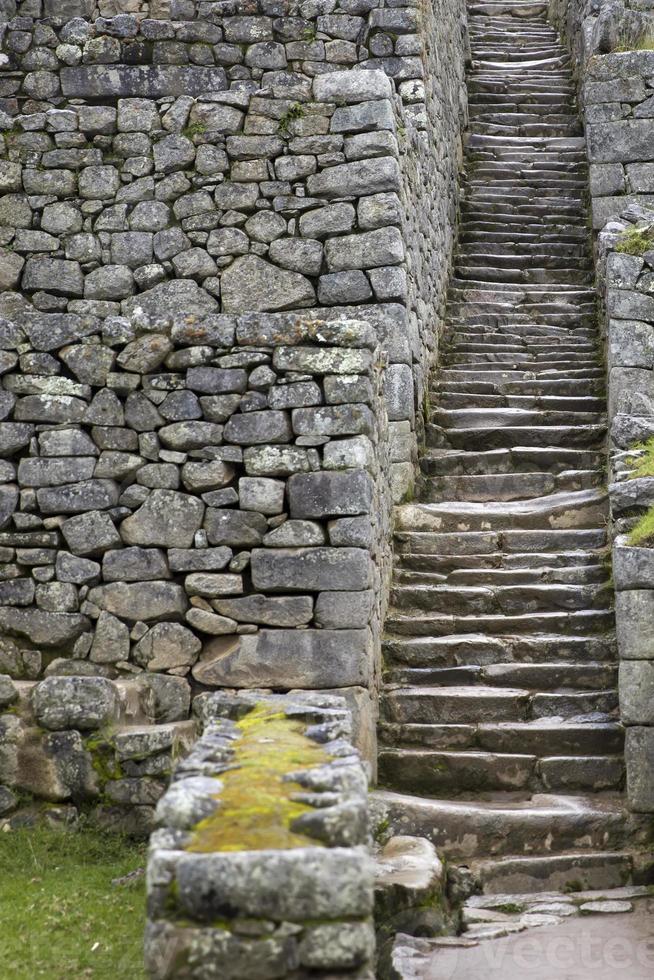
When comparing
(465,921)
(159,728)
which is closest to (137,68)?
(159,728)

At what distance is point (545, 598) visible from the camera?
7660 mm

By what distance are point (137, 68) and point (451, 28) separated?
5.33m

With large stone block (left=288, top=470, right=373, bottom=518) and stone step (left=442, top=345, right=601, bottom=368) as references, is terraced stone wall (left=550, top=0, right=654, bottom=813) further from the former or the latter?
large stone block (left=288, top=470, right=373, bottom=518)

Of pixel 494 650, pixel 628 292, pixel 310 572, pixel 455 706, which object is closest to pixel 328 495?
pixel 310 572

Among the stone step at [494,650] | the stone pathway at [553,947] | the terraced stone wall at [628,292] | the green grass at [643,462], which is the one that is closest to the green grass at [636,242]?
the terraced stone wall at [628,292]

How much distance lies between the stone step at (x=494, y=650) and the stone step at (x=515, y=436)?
7.89 feet

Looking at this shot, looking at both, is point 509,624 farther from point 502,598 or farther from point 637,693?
point 637,693

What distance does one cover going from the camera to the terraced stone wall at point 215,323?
6.34m

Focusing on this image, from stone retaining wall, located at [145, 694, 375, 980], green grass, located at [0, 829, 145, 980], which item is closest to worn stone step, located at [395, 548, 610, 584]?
green grass, located at [0, 829, 145, 980]

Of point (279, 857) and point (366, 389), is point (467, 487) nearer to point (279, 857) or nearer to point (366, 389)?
point (366, 389)

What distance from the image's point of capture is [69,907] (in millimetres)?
4988

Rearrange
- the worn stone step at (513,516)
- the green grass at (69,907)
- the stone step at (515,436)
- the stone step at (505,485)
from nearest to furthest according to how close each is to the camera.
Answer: the green grass at (69,907) → the worn stone step at (513,516) → the stone step at (505,485) → the stone step at (515,436)

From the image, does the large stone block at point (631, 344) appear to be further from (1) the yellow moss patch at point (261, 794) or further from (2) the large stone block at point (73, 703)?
(1) the yellow moss patch at point (261, 794)

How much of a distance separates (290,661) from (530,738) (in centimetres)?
150
